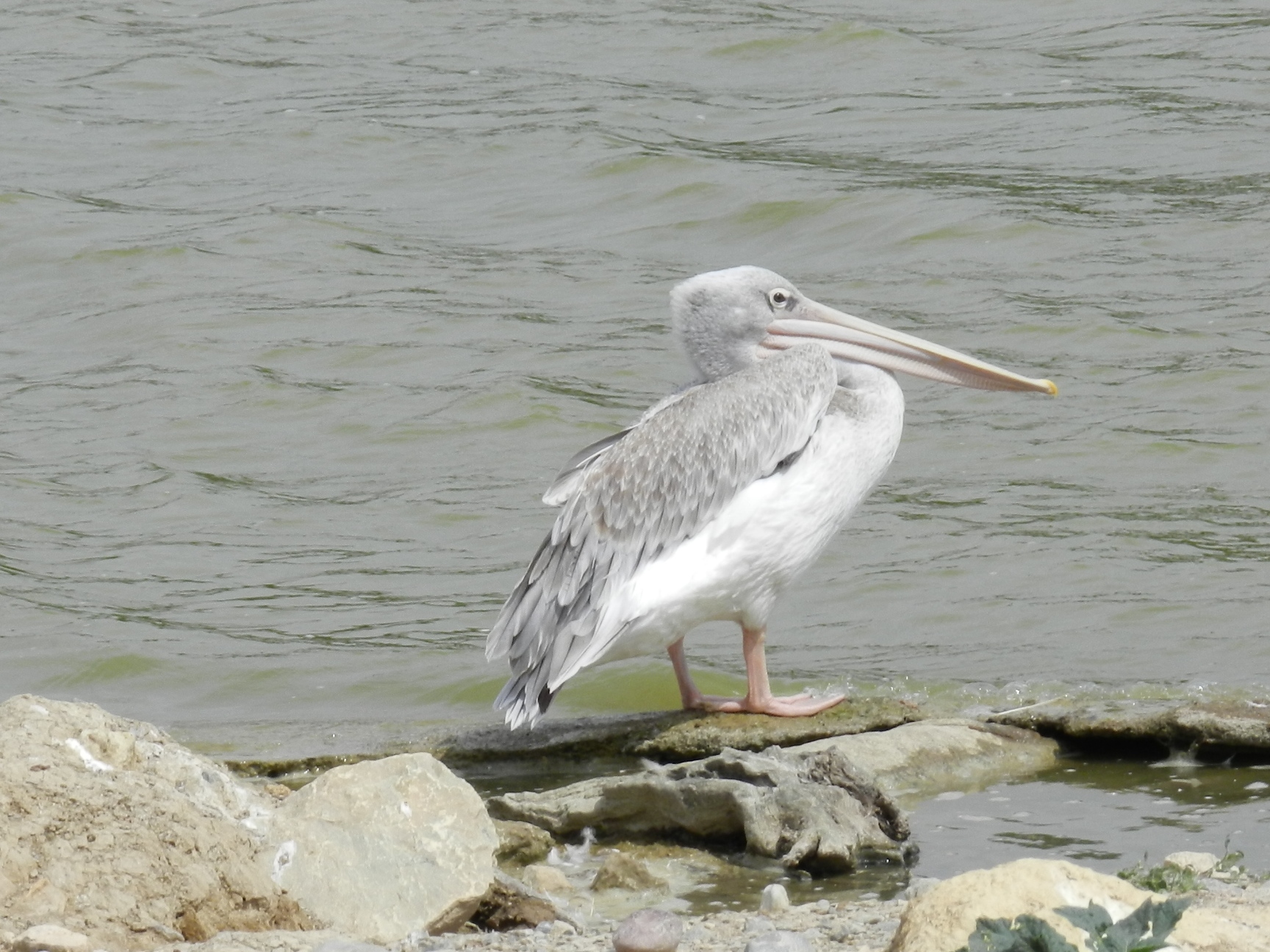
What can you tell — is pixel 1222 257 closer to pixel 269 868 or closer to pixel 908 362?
pixel 908 362

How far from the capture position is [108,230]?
1145 centimetres

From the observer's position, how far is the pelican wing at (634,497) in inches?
200

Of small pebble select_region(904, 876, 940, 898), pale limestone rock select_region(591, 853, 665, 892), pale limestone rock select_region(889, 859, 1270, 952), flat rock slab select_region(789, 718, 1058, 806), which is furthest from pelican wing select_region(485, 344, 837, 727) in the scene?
pale limestone rock select_region(889, 859, 1270, 952)

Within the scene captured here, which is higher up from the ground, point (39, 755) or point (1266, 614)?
point (39, 755)

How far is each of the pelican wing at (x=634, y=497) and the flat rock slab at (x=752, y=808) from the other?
27.2 inches

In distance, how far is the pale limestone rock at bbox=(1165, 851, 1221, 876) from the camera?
12.3 feet

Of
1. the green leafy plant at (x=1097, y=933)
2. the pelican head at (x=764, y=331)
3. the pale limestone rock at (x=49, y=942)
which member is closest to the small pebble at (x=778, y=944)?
the green leafy plant at (x=1097, y=933)

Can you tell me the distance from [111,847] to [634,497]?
2225mm

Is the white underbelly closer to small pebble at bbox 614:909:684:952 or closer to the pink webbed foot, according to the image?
the pink webbed foot

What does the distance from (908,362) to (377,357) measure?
453 cm

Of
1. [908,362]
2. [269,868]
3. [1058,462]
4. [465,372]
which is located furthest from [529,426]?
[269,868]

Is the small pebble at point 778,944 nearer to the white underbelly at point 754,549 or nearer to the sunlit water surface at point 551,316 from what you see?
the white underbelly at point 754,549

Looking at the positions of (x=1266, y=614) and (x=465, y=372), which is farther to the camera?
(x=465, y=372)

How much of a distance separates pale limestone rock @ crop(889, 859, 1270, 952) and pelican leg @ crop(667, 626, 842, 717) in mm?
2312
